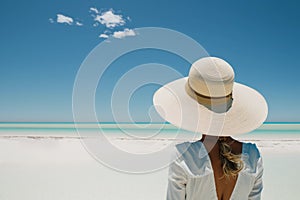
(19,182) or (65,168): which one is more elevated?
(65,168)

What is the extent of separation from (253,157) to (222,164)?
0.11 m

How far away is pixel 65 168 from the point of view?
4.83 meters

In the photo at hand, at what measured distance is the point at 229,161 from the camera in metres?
0.94

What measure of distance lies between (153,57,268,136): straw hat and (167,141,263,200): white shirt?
2.7 inches

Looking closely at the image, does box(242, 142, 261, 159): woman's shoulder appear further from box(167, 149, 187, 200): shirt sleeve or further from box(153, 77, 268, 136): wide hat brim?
box(167, 149, 187, 200): shirt sleeve

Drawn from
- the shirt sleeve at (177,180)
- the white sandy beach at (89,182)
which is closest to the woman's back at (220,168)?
the shirt sleeve at (177,180)

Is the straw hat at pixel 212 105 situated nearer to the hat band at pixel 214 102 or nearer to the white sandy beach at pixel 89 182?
the hat band at pixel 214 102

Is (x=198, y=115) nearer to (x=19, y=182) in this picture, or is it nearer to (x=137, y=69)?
(x=137, y=69)

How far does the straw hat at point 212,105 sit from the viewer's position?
96 centimetres

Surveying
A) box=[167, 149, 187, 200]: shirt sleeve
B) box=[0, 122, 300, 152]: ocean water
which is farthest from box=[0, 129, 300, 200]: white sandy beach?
box=[167, 149, 187, 200]: shirt sleeve

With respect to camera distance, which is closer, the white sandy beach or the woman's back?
the woman's back

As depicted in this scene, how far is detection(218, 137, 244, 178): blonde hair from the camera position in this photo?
36.9 inches

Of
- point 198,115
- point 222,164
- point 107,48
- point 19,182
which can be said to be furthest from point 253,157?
point 19,182

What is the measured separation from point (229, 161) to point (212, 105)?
0.18 metres
